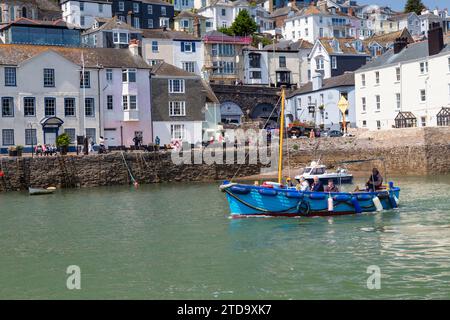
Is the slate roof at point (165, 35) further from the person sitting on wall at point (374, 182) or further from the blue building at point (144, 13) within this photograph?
the person sitting on wall at point (374, 182)

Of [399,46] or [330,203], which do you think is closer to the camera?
[330,203]

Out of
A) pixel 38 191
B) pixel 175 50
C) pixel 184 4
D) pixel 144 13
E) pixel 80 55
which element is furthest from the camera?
pixel 184 4

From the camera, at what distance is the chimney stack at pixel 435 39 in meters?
57.7

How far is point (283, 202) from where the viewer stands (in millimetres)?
29453

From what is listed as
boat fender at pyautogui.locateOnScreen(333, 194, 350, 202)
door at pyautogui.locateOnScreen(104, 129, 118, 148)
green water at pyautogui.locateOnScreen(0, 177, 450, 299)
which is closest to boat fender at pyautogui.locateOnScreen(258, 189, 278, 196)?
green water at pyautogui.locateOnScreen(0, 177, 450, 299)

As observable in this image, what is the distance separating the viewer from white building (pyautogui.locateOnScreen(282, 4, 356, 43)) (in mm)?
113875

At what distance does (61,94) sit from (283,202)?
32792 mm

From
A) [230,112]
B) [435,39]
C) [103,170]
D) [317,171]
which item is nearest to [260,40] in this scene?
[230,112]

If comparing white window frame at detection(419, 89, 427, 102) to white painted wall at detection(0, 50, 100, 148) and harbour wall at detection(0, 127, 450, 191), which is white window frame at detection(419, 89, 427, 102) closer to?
harbour wall at detection(0, 127, 450, 191)

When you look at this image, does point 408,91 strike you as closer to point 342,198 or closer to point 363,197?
point 363,197

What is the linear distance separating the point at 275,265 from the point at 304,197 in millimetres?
9757

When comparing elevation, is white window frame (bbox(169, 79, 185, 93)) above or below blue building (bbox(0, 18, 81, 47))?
below

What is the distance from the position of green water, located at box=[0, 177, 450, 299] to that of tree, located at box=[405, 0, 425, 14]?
11059 cm

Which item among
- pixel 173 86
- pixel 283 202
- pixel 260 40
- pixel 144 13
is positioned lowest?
pixel 283 202
